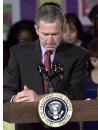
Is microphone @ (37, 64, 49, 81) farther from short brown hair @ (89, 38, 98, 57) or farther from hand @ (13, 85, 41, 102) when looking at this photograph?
short brown hair @ (89, 38, 98, 57)

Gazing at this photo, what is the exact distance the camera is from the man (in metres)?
2.07

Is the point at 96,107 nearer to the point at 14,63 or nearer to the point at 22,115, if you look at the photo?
the point at 22,115

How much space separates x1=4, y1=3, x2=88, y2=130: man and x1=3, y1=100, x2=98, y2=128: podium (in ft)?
0.33

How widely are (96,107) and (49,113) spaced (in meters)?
0.16

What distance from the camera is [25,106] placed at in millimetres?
1884

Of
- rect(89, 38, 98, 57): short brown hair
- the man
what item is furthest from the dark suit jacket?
rect(89, 38, 98, 57): short brown hair

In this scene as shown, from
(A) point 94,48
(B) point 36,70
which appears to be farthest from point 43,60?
(A) point 94,48

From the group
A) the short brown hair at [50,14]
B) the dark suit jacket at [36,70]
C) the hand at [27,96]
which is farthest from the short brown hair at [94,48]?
the hand at [27,96]

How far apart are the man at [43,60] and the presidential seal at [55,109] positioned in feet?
0.34

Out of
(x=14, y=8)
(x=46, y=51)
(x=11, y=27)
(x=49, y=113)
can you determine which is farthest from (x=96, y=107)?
(x=14, y=8)

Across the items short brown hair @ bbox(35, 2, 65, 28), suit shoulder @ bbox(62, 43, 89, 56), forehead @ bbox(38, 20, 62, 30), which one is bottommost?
suit shoulder @ bbox(62, 43, 89, 56)

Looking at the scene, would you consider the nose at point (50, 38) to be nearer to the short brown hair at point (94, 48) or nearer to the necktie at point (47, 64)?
the necktie at point (47, 64)

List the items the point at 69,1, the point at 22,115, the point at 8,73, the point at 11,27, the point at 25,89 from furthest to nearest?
the point at 69,1, the point at 11,27, the point at 8,73, the point at 25,89, the point at 22,115

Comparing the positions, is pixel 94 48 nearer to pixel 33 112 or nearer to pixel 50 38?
pixel 50 38
